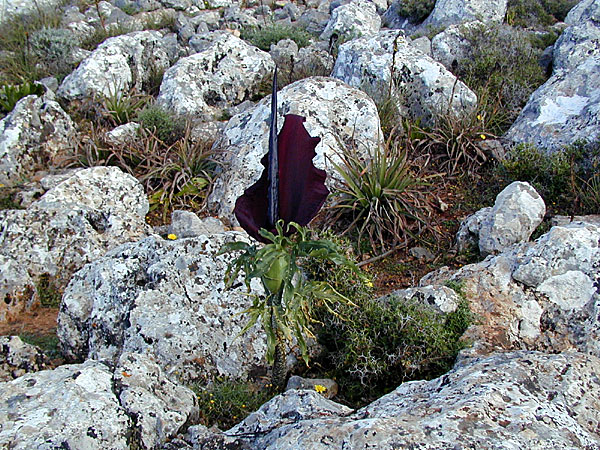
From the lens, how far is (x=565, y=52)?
284 inches

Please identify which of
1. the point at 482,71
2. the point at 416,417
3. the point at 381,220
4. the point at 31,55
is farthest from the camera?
the point at 31,55

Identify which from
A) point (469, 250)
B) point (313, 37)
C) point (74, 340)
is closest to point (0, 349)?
point (74, 340)

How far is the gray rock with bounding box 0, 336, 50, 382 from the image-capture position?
117 inches

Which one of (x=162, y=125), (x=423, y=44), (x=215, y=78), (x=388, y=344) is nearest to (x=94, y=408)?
(x=388, y=344)

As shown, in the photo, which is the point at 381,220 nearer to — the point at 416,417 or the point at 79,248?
the point at 79,248

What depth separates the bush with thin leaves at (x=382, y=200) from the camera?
15.5 ft

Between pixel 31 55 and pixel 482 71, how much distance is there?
275 inches

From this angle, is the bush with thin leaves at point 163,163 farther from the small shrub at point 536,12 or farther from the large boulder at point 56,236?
the small shrub at point 536,12

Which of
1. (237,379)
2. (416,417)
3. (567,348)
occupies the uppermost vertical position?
(416,417)

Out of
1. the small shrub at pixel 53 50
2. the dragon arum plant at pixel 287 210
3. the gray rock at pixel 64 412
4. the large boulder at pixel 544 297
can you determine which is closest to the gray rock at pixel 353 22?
the small shrub at pixel 53 50

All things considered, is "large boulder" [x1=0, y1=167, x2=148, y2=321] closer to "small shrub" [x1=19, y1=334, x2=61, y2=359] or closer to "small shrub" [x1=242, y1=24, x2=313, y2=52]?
"small shrub" [x1=19, y1=334, x2=61, y2=359]

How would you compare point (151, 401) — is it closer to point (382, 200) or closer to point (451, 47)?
point (382, 200)

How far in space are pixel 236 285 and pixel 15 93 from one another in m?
4.93

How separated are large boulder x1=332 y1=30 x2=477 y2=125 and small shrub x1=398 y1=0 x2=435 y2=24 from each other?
4599 mm
